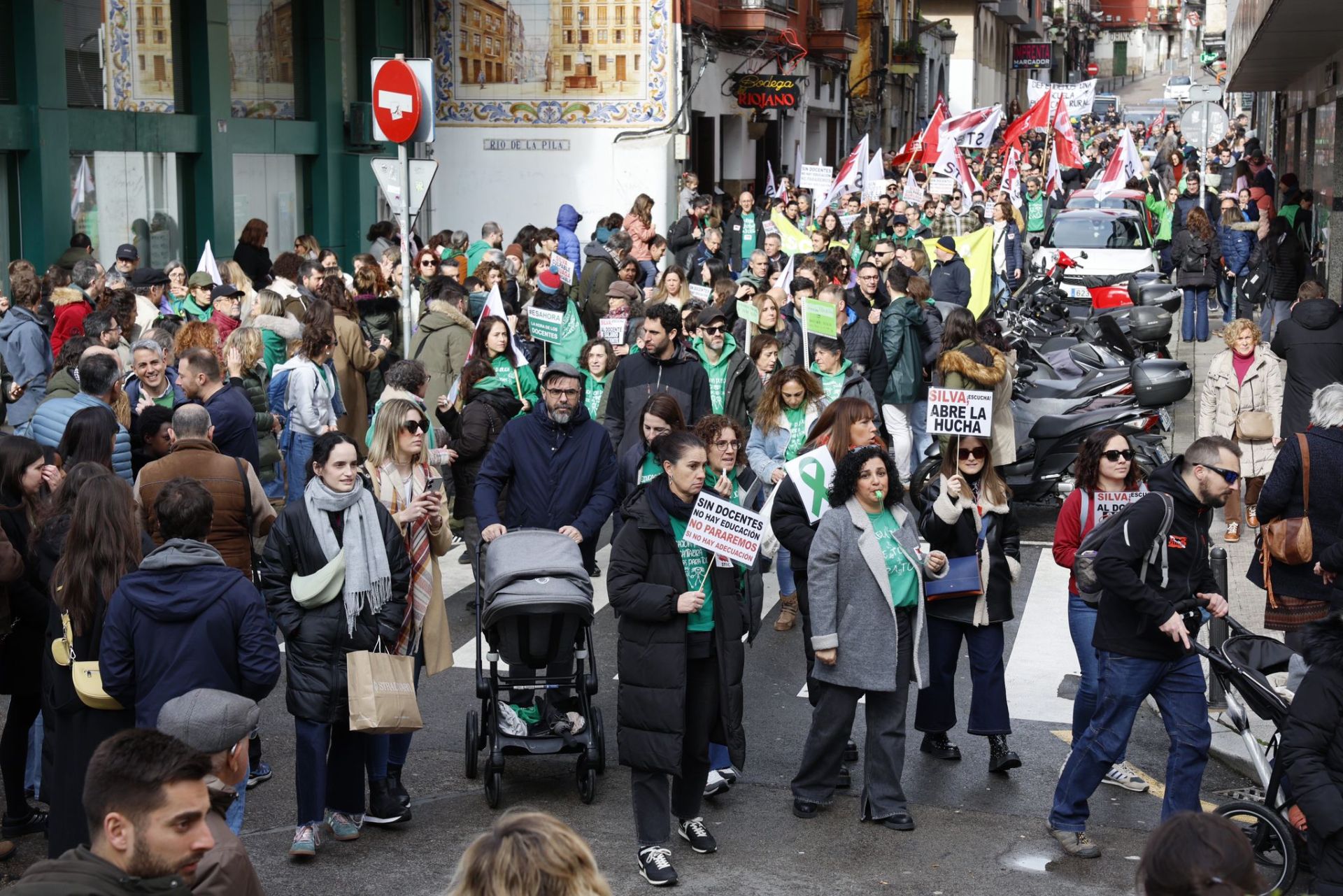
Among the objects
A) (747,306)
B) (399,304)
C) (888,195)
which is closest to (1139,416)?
(747,306)

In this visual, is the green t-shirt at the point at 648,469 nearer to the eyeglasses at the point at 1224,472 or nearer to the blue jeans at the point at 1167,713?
the blue jeans at the point at 1167,713

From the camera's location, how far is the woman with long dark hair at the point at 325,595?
6.67 meters

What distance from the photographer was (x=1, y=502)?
6.84m

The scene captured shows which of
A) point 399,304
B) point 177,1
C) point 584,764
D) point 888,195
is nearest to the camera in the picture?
point 584,764

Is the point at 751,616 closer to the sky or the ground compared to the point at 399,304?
closer to the ground

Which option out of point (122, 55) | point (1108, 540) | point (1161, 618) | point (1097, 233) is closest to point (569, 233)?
point (122, 55)

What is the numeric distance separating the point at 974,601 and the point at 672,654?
1.79 m

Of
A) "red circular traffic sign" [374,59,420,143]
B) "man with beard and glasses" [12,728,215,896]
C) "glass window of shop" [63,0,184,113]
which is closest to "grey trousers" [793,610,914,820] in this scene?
"man with beard and glasses" [12,728,215,896]

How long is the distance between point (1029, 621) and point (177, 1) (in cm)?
1349

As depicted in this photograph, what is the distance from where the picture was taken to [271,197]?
72.5 ft

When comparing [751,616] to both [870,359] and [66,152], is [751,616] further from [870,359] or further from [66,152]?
[66,152]

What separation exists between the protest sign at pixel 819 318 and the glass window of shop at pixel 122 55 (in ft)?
29.7

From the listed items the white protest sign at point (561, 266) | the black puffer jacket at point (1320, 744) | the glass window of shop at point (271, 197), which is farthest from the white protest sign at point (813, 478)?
the glass window of shop at point (271, 197)

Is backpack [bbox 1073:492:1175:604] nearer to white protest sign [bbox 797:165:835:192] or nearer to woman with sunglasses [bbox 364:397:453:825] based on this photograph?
woman with sunglasses [bbox 364:397:453:825]
